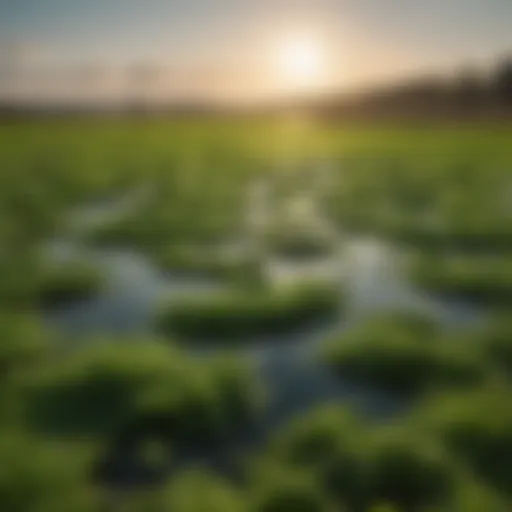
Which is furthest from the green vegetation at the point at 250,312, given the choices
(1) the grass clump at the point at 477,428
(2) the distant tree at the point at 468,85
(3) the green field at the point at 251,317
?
(2) the distant tree at the point at 468,85

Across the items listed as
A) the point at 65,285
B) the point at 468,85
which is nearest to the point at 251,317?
the point at 65,285

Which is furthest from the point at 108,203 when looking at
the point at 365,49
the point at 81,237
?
the point at 365,49

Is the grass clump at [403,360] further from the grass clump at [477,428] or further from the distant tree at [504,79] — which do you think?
the distant tree at [504,79]

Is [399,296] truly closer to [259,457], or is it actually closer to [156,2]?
[259,457]

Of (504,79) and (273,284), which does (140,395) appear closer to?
(273,284)

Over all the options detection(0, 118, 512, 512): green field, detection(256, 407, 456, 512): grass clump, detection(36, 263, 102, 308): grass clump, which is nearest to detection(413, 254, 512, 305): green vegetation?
detection(0, 118, 512, 512): green field

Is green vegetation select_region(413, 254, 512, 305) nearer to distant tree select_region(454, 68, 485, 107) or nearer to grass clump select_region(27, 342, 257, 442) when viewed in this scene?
distant tree select_region(454, 68, 485, 107)

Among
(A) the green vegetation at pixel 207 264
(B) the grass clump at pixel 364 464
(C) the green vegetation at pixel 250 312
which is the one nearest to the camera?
(B) the grass clump at pixel 364 464
